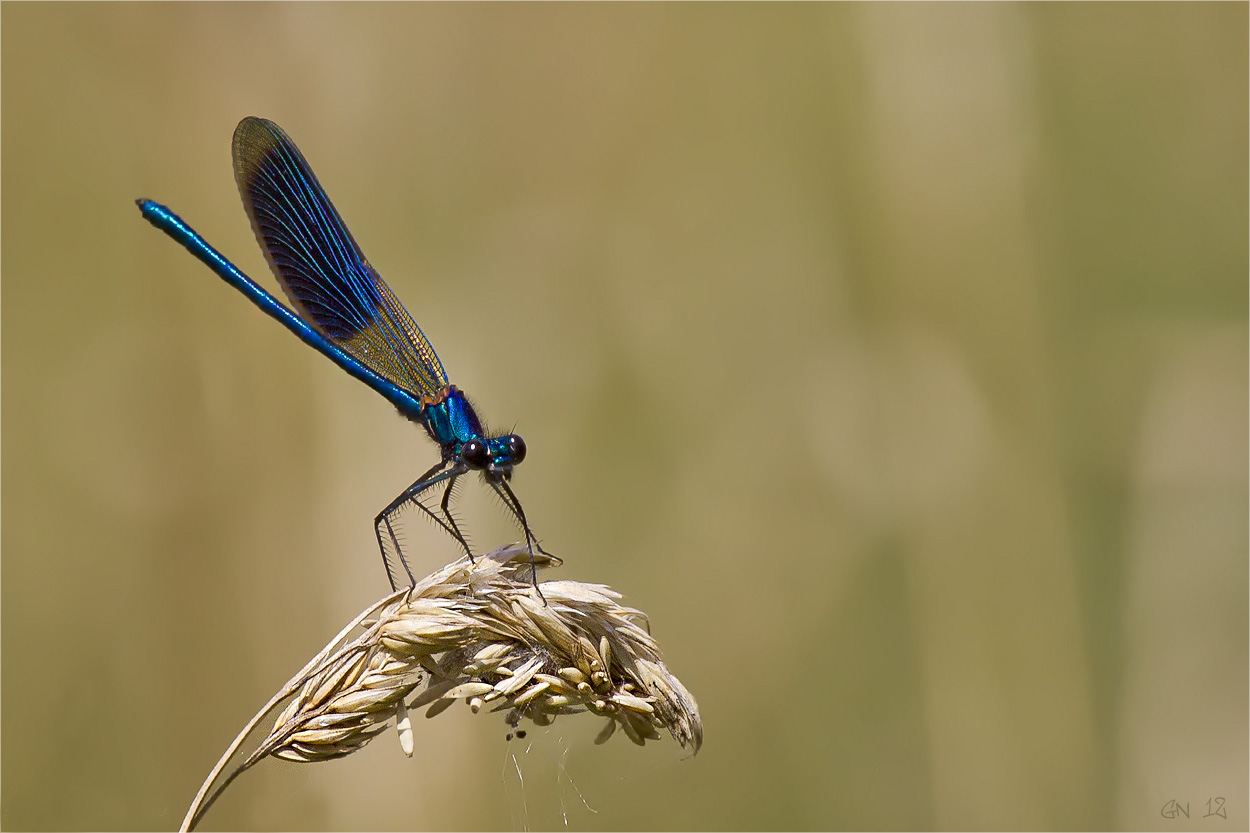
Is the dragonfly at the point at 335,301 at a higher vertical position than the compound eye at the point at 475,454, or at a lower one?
higher

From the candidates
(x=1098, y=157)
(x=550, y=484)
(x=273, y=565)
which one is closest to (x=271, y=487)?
(x=273, y=565)

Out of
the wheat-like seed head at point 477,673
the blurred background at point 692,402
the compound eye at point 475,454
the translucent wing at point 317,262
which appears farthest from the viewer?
the blurred background at point 692,402

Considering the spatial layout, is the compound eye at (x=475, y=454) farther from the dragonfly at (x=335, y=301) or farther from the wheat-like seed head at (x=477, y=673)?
the wheat-like seed head at (x=477, y=673)

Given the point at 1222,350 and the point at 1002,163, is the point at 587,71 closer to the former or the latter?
the point at 1002,163

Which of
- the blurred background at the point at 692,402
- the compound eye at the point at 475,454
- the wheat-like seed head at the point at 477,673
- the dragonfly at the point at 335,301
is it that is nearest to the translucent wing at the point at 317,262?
the dragonfly at the point at 335,301

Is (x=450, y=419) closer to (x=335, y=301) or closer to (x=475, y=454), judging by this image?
(x=475, y=454)

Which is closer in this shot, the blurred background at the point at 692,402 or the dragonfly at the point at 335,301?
the dragonfly at the point at 335,301
